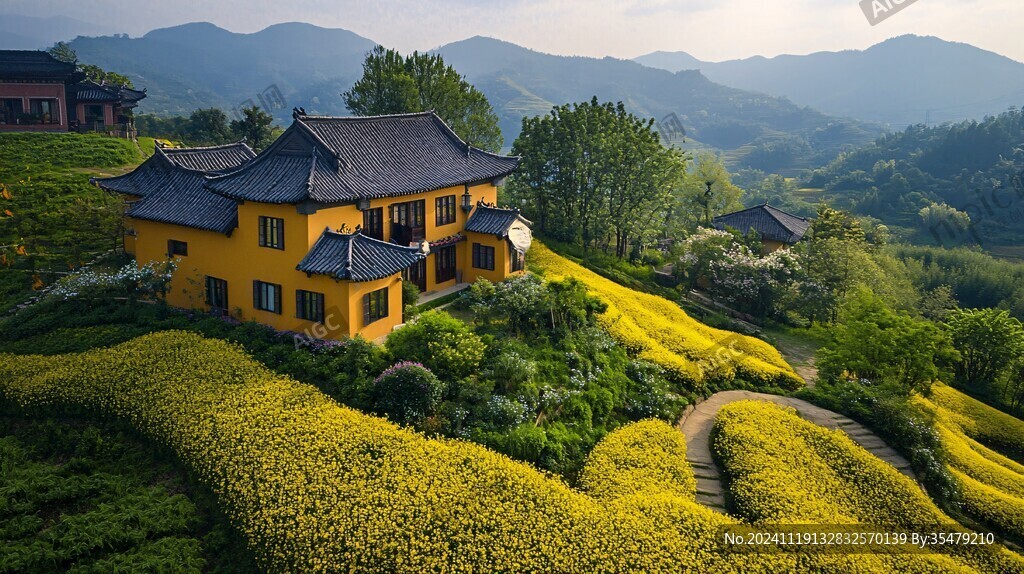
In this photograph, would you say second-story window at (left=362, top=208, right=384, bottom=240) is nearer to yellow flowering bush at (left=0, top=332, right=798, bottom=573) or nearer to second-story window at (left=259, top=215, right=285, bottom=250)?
second-story window at (left=259, top=215, right=285, bottom=250)

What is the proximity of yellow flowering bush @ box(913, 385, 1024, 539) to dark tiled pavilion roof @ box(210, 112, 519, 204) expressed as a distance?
17.1 m

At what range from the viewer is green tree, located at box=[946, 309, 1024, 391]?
83.7ft

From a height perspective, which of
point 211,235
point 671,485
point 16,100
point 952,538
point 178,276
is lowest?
point 952,538

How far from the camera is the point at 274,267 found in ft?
65.3

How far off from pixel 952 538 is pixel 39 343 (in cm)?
2346

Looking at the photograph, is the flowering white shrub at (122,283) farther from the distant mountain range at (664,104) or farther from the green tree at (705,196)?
the distant mountain range at (664,104)

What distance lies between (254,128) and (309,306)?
88.9 ft

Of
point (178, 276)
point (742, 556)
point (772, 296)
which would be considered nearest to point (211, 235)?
point (178, 276)

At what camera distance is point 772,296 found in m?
30.5

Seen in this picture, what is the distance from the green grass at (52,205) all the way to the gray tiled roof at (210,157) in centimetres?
283

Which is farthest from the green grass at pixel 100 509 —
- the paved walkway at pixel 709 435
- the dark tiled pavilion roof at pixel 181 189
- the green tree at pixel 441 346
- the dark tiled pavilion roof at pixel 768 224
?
the dark tiled pavilion roof at pixel 768 224

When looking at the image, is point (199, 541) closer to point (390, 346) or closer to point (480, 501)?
point (480, 501)

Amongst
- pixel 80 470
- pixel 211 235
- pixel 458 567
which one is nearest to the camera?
pixel 458 567

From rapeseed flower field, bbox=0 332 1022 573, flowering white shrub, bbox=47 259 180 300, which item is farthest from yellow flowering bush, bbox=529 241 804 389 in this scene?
flowering white shrub, bbox=47 259 180 300
